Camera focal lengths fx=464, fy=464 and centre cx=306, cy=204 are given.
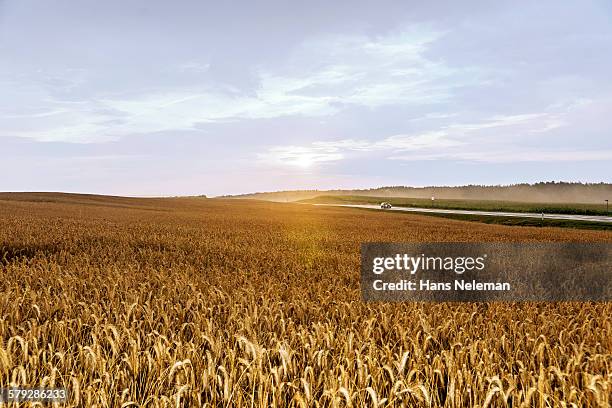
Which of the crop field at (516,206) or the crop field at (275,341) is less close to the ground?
the crop field at (275,341)

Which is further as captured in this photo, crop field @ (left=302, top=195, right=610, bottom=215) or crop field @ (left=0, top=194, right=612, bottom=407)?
crop field @ (left=302, top=195, right=610, bottom=215)

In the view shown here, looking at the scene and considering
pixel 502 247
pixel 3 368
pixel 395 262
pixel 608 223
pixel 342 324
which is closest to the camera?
pixel 3 368

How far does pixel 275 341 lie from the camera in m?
5.22

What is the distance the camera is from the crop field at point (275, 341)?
3.86 metres

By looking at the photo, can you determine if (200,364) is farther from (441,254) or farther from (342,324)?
(441,254)

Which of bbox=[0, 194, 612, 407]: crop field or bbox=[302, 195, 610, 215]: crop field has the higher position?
bbox=[0, 194, 612, 407]: crop field

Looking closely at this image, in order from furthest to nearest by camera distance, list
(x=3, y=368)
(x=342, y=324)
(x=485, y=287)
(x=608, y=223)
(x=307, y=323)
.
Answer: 1. (x=608, y=223)
2. (x=485, y=287)
3. (x=307, y=323)
4. (x=342, y=324)
5. (x=3, y=368)

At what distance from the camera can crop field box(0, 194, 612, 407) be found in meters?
3.86

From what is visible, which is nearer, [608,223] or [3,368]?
[3,368]

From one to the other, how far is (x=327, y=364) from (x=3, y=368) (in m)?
3.08

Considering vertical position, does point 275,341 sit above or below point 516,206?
above

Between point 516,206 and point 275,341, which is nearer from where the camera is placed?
point 275,341

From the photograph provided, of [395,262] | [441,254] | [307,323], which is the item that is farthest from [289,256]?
[307,323]

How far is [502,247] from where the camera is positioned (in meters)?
16.8
